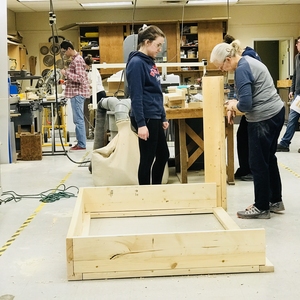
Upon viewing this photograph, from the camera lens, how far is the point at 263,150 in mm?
3387

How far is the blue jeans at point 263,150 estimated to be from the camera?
3.35 m

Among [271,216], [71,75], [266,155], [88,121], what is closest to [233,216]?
[271,216]

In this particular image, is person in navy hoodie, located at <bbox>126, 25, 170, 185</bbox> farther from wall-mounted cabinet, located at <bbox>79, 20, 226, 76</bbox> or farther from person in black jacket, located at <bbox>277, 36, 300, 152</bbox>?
wall-mounted cabinet, located at <bbox>79, 20, 226, 76</bbox>

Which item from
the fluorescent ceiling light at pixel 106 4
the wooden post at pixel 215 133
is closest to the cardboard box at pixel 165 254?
the wooden post at pixel 215 133

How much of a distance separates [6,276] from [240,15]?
10.7 meters

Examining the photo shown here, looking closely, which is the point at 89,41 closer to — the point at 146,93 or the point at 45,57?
the point at 45,57

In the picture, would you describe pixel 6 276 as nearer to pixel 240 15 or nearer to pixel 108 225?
pixel 108 225

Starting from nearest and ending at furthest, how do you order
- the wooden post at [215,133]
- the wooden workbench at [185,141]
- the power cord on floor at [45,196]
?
the wooden post at [215,133] → the power cord on floor at [45,196] → the wooden workbench at [185,141]

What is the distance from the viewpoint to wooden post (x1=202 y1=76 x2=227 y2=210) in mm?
3498

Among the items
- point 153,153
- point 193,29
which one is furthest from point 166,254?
point 193,29

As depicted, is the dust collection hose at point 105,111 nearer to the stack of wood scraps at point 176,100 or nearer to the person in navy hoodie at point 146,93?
the stack of wood scraps at point 176,100

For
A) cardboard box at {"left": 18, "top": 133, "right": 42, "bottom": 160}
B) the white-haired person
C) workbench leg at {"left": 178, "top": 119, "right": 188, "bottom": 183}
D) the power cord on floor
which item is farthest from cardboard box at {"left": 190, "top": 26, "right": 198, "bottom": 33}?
the white-haired person

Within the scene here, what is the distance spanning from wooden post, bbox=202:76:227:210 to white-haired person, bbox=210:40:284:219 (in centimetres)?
11

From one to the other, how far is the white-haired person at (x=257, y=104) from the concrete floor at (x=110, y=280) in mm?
411
